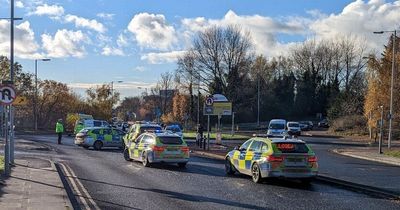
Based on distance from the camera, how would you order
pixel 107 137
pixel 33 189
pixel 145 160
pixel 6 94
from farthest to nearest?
pixel 107 137
pixel 145 160
pixel 6 94
pixel 33 189

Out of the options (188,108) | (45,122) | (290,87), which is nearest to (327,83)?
(290,87)

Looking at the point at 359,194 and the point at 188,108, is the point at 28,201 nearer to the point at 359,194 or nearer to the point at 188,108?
the point at 359,194

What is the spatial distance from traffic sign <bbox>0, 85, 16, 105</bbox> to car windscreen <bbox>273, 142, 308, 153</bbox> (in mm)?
7870

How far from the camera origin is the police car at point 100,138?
33.4m

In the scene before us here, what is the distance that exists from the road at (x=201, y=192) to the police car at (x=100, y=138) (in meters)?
→ 13.6

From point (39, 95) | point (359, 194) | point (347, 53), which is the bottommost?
point (359, 194)

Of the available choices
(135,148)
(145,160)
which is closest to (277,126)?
(135,148)

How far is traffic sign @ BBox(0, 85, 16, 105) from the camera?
15.9 m

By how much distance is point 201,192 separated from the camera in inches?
549

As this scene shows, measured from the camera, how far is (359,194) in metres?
14.1

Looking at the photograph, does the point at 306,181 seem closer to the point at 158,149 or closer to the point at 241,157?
the point at 241,157

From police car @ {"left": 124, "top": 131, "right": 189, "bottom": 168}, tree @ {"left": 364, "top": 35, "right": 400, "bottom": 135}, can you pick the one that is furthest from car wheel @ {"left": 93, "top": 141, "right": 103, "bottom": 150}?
tree @ {"left": 364, "top": 35, "right": 400, "bottom": 135}

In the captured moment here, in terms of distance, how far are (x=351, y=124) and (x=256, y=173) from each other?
2292 inches

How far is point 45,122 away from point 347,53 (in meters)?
54.4
